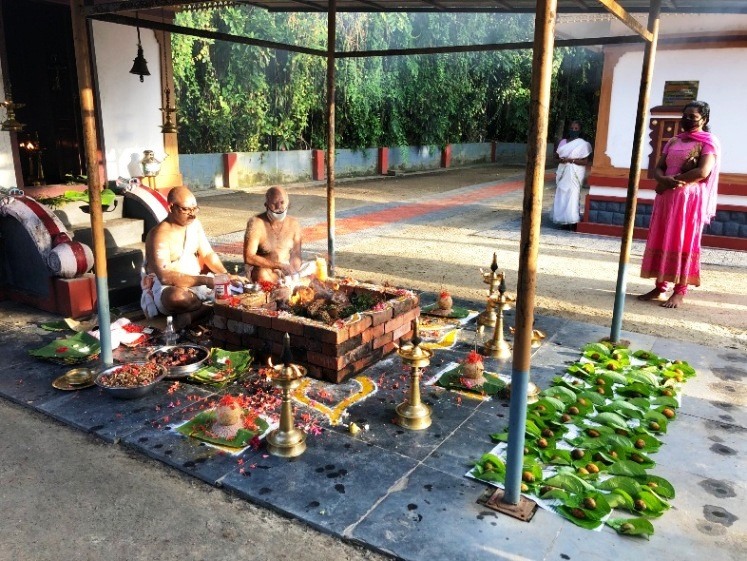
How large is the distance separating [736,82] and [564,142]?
3.37 meters

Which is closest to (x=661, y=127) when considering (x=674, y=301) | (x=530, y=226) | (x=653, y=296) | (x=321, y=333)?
(x=653, y=296)

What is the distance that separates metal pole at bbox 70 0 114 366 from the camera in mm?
3969

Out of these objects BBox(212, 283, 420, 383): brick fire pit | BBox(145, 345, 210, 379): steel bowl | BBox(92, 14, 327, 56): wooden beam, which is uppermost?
BBox(92, 14, 327, 56): wooden beam

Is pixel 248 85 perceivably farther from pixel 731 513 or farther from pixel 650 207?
pixel 731 513

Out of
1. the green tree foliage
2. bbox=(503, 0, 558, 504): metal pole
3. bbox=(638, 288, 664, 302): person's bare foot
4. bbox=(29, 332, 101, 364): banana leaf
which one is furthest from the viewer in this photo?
the green tree foliage

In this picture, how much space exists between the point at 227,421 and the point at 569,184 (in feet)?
31.1

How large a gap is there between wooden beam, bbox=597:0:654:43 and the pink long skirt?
230cm

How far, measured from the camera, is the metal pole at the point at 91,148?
13.0 feet

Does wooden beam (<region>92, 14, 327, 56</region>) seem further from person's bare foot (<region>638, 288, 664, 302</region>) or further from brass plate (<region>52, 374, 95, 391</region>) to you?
person's bare foot (<region>638, 288, 664, 302</region>)

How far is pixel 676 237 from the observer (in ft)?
21.6

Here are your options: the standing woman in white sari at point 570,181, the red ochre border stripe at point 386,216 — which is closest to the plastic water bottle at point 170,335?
the red ochre border stripe at point 386,216

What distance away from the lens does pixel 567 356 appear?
4.94m

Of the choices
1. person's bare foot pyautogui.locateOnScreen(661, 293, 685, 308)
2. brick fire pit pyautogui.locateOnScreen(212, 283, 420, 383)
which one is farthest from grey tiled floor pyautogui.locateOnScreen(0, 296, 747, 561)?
person's bare foot pyautogui.locateOnScreen(661, 293, 685, 308)

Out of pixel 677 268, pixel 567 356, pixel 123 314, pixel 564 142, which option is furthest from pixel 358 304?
pixel 564 142
